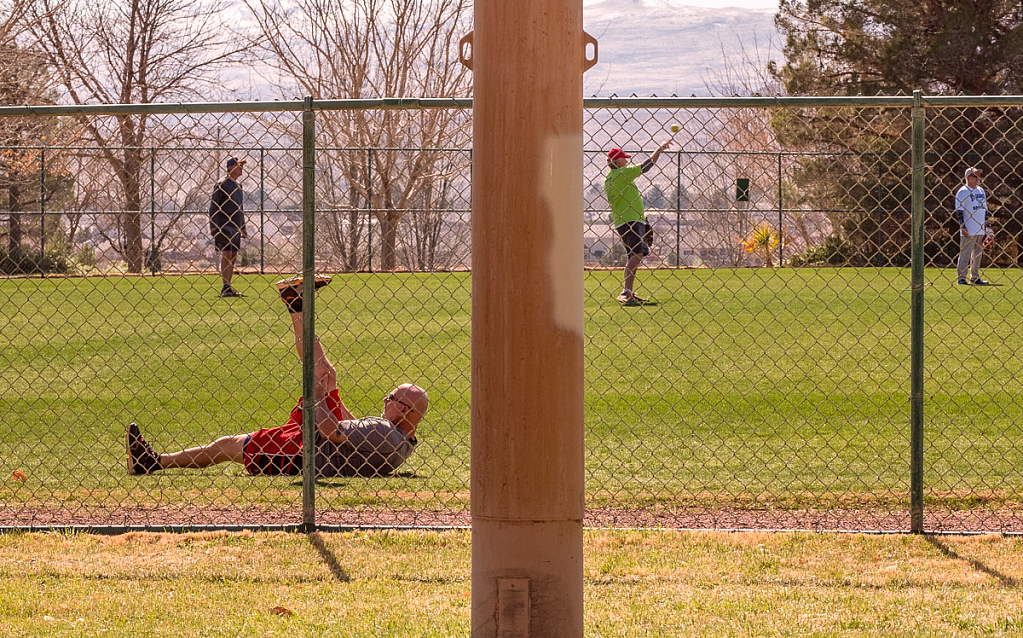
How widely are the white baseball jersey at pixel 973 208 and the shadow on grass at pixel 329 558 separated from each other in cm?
1061

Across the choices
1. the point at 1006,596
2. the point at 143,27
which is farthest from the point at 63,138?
the point at 1006,596

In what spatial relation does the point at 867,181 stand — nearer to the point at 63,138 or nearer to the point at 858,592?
the point at 63,138

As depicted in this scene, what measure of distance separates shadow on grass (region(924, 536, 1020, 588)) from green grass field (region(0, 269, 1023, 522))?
65 centimetres

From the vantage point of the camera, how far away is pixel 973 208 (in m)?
13.8

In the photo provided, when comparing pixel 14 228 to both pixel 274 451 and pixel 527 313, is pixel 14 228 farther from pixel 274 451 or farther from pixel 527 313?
pixel 527 313

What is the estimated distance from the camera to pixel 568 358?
7.20ft

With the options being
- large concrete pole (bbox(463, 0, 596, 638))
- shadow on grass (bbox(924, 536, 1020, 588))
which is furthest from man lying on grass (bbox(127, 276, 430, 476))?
large concrete pole (bbox(463, 0, 596, 638))

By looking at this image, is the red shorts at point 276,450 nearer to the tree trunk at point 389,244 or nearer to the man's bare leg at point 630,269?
the man's bare leg at point 630,269

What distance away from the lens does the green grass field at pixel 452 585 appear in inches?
134

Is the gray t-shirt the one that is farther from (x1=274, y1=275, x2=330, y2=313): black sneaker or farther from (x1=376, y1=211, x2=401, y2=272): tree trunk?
(x1=376, y1=211, x2=401, y2=272): tree trunk

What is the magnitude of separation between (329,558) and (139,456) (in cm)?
185

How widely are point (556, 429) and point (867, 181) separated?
74.1ft

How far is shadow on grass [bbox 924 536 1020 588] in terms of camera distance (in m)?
3.91

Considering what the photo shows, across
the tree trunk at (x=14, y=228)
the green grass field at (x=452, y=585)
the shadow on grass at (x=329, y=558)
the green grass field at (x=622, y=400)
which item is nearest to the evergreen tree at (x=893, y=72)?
the green grass field at (x=622, y=400)
